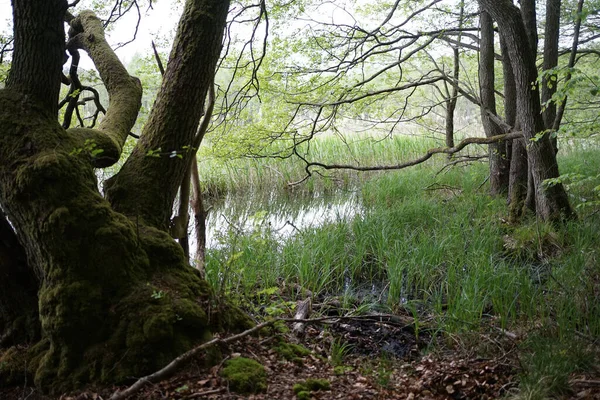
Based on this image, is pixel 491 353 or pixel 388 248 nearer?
pixel 491 353

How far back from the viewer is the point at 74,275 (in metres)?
2.40

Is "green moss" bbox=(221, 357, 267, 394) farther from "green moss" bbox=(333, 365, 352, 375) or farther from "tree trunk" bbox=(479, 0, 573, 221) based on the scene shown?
"tree trunk" bbox=(479, 0, 573, 221)

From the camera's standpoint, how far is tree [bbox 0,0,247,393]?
2342 mm

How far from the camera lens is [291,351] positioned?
8.91 ft

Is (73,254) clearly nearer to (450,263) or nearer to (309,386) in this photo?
(309,386)

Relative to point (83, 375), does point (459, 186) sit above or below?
above

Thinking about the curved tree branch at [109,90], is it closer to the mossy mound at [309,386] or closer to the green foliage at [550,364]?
the mossy mound at [309,386]

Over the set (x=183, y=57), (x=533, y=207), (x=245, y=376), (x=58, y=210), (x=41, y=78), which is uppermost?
(x=183, y=57)

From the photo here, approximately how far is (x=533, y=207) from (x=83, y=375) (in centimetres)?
537

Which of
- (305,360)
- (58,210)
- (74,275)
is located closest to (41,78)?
(58,210)

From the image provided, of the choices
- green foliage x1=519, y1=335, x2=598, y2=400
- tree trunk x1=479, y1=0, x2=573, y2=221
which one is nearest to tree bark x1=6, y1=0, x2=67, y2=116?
green foliage x1=519, y1=335, x2=598, y2=400

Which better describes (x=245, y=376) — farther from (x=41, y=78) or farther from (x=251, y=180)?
(x=251, y=180)

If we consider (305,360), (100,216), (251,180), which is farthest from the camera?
(251,180)

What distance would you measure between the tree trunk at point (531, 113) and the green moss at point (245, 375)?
12.1 feet
